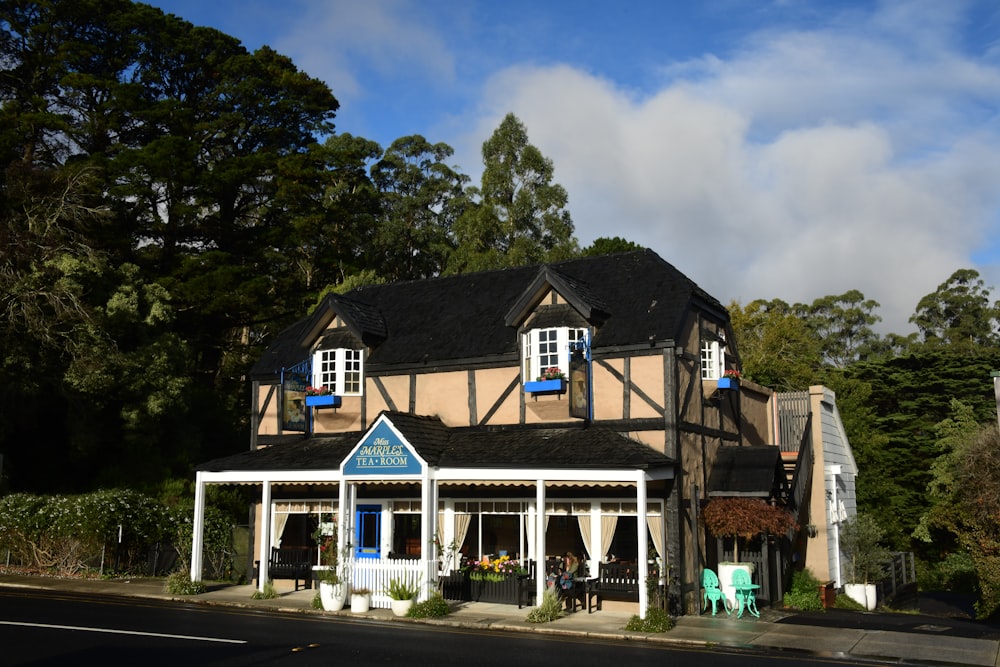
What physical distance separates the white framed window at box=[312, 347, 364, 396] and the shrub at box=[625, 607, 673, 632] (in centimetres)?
1004

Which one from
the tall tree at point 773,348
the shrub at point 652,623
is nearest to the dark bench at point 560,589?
the shrub at point 652,623

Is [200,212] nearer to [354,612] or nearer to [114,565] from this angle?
[114,565]

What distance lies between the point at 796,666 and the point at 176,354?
24.3 meters

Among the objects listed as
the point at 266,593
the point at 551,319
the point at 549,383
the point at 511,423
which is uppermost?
the point at 551,319

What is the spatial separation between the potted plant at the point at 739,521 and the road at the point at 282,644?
4.59 meters

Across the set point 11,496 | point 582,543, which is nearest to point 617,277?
point 582,543

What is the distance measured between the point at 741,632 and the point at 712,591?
8.54 ft

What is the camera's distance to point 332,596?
18359 mm

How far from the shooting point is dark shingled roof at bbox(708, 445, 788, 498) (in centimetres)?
1922

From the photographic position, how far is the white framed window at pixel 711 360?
70.3ft

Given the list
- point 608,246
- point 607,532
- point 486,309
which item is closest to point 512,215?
point 608,246

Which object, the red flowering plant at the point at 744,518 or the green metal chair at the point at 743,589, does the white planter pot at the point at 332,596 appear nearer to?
the red flowering plant at the point at 744,518

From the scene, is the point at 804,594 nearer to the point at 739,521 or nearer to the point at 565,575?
the point at 739,521

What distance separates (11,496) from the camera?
83.8 ft
